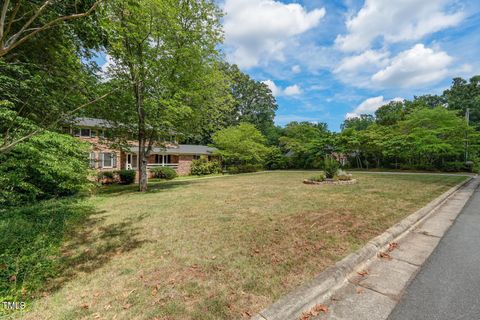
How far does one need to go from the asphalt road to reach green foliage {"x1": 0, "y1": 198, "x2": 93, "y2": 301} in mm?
4131

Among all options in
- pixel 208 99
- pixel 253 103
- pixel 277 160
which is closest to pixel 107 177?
pixel 208 99

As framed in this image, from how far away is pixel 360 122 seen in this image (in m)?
44.7

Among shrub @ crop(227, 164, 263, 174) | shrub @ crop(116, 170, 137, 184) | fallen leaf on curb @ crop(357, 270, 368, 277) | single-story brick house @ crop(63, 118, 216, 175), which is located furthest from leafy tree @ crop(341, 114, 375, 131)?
fallen leaf on curb @ crop(357, 270, 368, 277)

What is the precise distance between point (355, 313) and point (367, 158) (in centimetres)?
2778

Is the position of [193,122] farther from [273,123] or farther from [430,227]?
[273,123]

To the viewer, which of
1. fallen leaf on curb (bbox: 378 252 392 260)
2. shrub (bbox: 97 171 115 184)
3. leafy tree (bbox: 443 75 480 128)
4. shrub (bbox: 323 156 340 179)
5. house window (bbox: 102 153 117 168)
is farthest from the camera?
leafy tree (bbox: 443 75 480 128)

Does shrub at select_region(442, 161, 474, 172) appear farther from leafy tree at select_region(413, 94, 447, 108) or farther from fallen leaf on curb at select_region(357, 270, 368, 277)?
leafy tree at select_region(413, 94, 447, 108)

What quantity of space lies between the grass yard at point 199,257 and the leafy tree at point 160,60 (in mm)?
5558

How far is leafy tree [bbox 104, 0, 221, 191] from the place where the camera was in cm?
913

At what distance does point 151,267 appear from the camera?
300cm

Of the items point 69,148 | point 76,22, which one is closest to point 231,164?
point 69,148

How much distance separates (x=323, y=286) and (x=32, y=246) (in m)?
4.78

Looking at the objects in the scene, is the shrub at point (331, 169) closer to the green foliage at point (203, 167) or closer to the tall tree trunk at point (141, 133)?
the tall tree trunk at point (141, 133)

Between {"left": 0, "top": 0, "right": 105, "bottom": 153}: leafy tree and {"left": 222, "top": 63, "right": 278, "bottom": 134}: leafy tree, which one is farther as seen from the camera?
{"left": 222, "top": 63, "right": 278, "bottom": 134}: leafy tree
